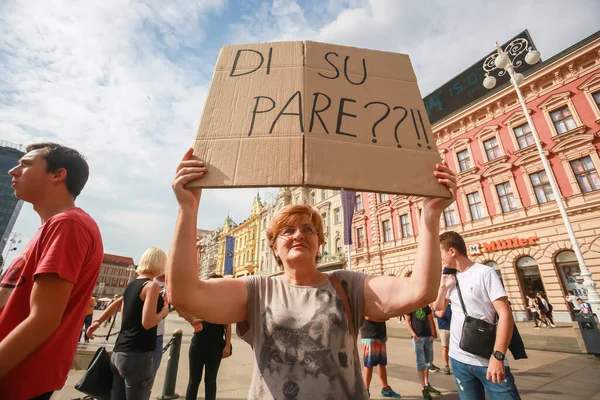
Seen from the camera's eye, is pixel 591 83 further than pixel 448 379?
Yes

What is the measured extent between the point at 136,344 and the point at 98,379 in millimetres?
369

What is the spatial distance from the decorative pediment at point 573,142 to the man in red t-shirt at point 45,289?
63.3 ft

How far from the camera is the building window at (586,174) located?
12.9 metres

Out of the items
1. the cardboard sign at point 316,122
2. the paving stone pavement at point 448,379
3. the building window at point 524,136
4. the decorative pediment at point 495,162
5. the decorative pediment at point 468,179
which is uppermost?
the building window at point 524,136

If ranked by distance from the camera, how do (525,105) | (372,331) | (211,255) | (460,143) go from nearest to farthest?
(372,331) < (525,105) < (460,143) < (211,255)

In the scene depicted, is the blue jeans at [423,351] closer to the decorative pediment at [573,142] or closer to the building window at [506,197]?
the building window at [506,197]

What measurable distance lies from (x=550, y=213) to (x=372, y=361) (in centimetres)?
1506

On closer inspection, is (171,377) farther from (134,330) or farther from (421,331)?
(421,331)

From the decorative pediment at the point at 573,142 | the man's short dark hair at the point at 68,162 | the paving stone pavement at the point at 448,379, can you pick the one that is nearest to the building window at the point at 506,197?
the decorative pediment at the point at 573,142

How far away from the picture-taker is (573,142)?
536 inches

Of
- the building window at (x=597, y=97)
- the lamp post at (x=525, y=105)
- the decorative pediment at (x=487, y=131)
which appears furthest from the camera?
the decorative pediment at (x=487, y=131)

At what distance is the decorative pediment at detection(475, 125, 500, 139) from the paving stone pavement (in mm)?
13695

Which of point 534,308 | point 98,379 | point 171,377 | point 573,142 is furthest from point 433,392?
point 573,142

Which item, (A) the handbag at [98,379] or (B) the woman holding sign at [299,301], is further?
(A) the handbag at [98,379]
